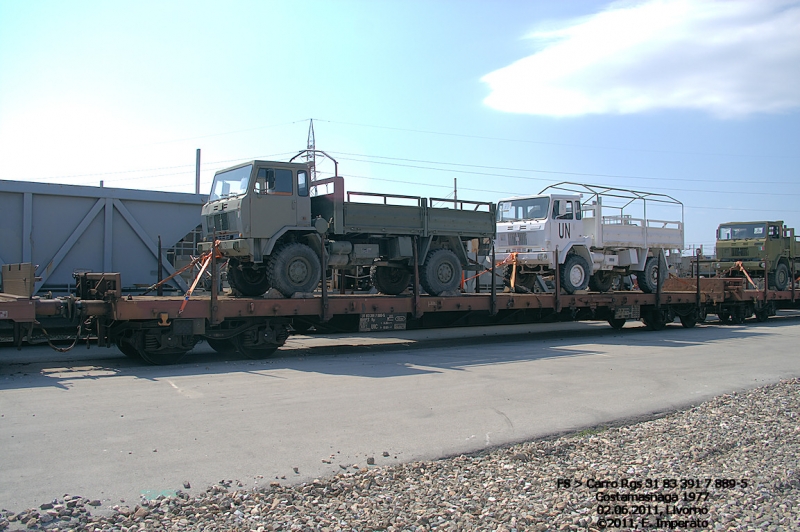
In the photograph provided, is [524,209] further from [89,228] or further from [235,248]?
[89,228]

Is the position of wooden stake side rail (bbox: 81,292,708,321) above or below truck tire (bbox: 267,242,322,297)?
Result: below

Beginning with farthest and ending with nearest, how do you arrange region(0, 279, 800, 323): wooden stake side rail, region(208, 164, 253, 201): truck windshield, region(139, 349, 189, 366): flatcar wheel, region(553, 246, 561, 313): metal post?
region(553, 246, 561, 313): metal post → region(208, 164, 253, 201): truck windshield → region(139, 349, 189, 366): flatcar wheel → region(0, 279, 800, 323): wooden stake side rail

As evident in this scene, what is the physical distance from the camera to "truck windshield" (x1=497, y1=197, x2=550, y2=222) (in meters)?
16.1

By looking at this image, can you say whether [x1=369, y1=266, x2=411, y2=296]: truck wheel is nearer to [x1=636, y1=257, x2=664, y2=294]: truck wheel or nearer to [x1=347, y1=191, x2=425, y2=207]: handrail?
[x1=347, y1=191, x2=425, y2=207]: handrail

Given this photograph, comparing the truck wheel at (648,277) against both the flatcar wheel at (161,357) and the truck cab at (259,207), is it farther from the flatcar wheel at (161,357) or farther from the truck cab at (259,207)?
the flatcar wheel at (161,357)

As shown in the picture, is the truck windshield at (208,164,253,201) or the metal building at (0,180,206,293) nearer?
the truck windshield at (208,164,253,201)

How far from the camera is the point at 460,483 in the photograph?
4.82 m

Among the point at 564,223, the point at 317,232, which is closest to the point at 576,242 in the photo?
the point at 564,223

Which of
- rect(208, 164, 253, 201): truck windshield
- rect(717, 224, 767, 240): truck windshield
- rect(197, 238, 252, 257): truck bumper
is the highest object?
rect(717, 224, 767, 240): truck windshield

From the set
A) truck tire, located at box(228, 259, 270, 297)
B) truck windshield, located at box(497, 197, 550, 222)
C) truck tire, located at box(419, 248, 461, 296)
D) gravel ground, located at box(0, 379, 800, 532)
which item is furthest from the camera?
truck windshield, located at box(497, 197, 550, 222)

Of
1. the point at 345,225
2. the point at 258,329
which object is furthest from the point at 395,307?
the point at 258,329

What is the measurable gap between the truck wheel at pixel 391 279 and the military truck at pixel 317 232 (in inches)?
0.9

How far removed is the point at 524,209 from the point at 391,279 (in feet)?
14.9

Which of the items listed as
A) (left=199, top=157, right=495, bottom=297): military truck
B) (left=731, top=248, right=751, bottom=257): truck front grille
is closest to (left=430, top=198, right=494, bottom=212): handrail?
(left=199, top=157, right=495, bottom=297): military truck
